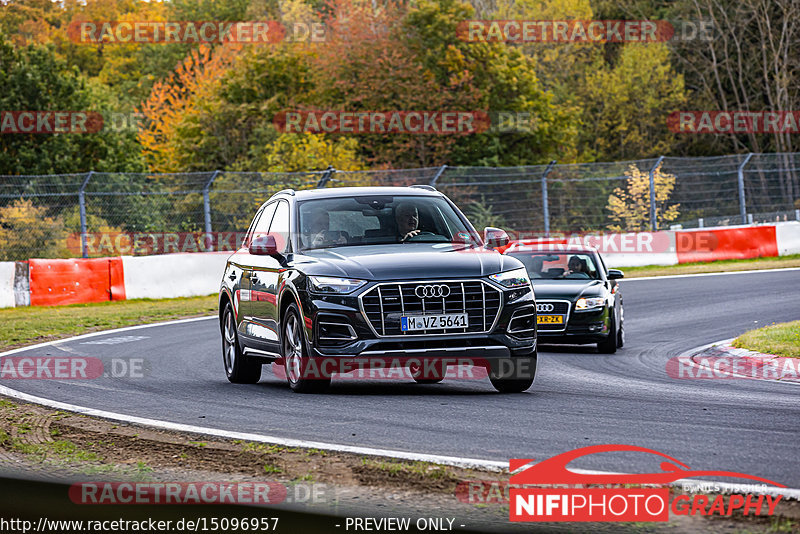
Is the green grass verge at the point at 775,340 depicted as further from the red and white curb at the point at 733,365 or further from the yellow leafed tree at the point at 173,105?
the yellow leafed tree at the point at 173,105

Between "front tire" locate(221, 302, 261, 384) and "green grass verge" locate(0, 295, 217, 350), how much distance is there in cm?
568

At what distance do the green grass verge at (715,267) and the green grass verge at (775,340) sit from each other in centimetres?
1440

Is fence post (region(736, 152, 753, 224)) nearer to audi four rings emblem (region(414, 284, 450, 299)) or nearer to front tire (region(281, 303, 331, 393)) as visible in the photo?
front tire (region(281, 303, 331, 393))

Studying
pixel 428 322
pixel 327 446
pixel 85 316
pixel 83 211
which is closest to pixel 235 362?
pixel 428 322

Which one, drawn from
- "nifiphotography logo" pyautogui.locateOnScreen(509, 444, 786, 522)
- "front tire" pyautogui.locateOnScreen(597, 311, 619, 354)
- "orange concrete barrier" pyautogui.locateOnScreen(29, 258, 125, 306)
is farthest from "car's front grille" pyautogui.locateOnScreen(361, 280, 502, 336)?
"orange concrete barrier" pyautogui.locateOnScreen(29, 258, 125, 306)

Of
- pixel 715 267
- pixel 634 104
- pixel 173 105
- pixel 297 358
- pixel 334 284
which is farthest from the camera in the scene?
pixel 173 105

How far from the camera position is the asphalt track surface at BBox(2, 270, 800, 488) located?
22.5ft

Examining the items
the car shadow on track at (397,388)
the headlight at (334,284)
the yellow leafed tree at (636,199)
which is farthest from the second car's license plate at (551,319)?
the yellow leafed tree at (636,199)

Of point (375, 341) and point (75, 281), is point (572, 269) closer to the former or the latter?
point (375, 341)

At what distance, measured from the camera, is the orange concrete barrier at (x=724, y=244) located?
3200 centimetres

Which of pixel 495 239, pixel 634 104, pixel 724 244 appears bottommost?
pixel 724 244

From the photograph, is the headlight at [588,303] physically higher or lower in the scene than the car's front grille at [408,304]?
lower

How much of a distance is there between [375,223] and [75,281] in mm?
15472

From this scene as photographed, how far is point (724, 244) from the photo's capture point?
32.2 meters
